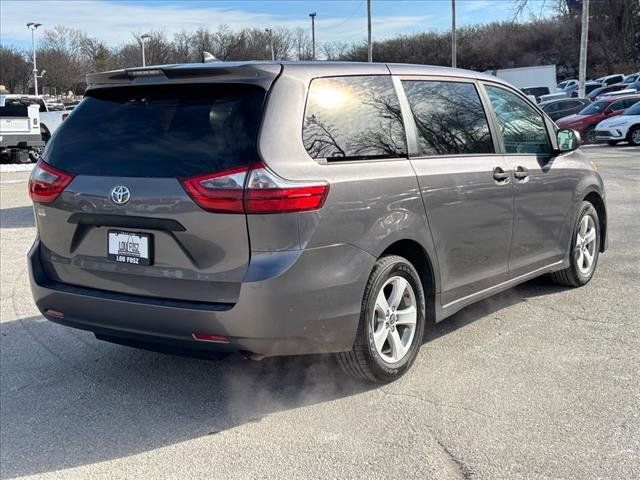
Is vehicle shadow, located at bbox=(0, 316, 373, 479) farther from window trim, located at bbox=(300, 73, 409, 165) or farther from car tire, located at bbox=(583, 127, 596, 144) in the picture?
car tire, located at bbox=(583, 127, 596, 144)

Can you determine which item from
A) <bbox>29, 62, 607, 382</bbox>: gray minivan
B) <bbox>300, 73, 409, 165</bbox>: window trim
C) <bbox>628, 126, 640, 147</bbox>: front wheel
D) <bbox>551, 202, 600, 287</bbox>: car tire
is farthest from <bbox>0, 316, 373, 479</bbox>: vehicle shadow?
<bbox>628, 126, 640, 147</bbox>: front wheel

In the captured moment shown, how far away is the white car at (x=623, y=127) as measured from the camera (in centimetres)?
2302

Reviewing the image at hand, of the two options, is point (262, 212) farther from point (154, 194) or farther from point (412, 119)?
point (412, 119)

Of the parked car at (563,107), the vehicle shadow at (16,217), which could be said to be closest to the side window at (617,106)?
the parked car at (563,107)

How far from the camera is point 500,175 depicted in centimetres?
481

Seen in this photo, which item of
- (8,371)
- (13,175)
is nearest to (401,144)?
(8,371)

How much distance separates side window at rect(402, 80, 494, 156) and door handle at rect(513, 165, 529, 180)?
26 cm

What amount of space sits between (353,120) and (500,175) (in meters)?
1.42

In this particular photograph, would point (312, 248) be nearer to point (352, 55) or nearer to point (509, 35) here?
point (352, 55)

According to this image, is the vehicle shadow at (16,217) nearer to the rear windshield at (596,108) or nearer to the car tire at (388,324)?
the car tire at (388,324)

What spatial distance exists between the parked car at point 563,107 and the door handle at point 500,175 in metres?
26.1

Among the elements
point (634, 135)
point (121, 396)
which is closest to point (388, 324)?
point (121, 396)

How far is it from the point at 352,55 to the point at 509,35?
1895cm

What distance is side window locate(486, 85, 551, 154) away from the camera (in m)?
5.11
